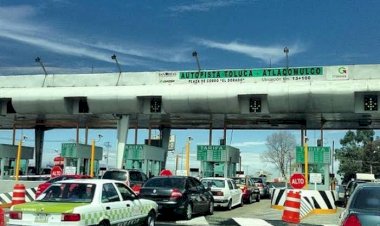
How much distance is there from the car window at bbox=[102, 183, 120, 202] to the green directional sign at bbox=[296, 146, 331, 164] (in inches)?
747

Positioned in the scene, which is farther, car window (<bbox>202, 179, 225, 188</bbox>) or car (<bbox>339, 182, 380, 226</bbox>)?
car window (<bbox>202, 179, 225, 188</bbox>)

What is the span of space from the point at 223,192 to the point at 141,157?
1125 cm

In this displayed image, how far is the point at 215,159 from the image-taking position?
32750mm

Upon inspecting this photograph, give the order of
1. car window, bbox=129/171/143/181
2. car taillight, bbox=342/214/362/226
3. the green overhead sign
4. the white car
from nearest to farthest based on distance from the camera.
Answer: car taillight, bbox=342/214/362/226 → the white car → car window, bbox=129/171/143/181 → the green overhead sign

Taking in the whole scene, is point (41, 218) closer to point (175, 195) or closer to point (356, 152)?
point (175, 195)

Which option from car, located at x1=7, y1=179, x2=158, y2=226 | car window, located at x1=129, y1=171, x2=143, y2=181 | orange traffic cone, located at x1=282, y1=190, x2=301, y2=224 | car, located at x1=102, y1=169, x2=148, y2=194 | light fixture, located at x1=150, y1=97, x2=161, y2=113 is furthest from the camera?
light fixture, located at x1=150, y1=97, x2=161, y2=113

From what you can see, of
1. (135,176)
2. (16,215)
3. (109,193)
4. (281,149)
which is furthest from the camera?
(281,149)

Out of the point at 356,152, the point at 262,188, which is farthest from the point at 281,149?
the point at 262,188

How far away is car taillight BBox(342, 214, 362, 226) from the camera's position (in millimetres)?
6730

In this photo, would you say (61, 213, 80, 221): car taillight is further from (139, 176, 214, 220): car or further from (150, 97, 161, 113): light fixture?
(150, 97, 161, 113): light fixture

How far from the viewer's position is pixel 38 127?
44594 mm

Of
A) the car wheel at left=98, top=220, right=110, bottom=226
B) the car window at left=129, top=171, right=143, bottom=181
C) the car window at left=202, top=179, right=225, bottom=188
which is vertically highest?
the car window at left=129, top=171, right=143, bottom=181

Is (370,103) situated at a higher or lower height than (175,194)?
higher

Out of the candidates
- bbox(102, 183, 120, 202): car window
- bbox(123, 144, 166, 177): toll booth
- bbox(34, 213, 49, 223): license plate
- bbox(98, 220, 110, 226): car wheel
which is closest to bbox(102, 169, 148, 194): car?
bbox(123, 144, 166, 177): toll booth
